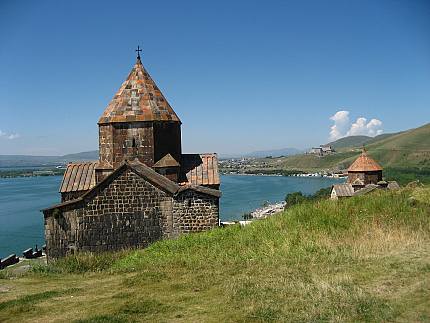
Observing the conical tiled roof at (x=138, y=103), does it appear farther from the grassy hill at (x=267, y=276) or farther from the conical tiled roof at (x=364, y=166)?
the conical tiled roof at (x=364, y=166)

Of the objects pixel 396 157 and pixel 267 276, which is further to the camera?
pixel 396 157

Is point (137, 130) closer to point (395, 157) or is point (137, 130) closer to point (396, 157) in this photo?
point (396, 157)

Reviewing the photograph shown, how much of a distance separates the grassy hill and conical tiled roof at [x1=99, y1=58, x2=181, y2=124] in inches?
213

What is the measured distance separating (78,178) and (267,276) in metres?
10.2

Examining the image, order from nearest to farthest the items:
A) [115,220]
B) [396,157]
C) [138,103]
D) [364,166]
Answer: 1. [115,220]
2. [138,103]
3. [364,166]
4. [396,157]

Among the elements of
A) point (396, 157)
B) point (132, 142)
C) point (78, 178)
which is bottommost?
point (396, 157)

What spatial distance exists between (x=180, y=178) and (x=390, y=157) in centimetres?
11450

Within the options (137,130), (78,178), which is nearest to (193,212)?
(137,130)

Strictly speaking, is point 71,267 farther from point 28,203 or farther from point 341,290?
point 28,203

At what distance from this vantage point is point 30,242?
3806 cm

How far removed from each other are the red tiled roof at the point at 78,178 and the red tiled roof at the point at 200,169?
330cm

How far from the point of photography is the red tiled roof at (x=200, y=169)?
13.7 meters

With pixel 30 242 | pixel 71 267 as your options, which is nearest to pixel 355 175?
pixel 71 267

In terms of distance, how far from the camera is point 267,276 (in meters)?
5.66
